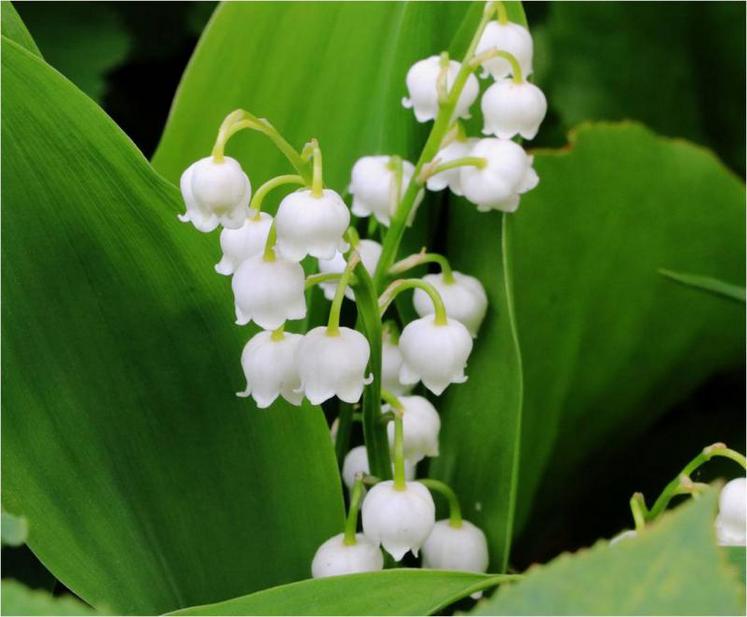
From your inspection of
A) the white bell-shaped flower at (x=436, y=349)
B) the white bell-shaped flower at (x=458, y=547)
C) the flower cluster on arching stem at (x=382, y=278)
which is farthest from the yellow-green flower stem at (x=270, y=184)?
the white bell-shaped flower at (x=458, y=547)

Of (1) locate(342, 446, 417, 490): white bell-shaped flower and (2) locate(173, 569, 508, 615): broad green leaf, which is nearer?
(2) locate(173, 569, 508, 615): broad green leaf

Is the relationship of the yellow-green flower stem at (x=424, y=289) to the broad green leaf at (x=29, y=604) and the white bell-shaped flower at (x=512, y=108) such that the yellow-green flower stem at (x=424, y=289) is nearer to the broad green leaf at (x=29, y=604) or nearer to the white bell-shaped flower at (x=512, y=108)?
the white bell-shaped flower at (x=512, y=108)

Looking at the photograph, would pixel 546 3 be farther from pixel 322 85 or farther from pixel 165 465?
pixel 165 465

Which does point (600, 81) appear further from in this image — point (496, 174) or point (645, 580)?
point (645, 580)

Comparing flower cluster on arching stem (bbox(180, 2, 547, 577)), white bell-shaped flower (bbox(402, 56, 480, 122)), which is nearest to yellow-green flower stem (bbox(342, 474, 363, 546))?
flower cluster on arching stem (bbox(180, 2, 547, 577))

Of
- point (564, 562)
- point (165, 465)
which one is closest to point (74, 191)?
point (165, 465)

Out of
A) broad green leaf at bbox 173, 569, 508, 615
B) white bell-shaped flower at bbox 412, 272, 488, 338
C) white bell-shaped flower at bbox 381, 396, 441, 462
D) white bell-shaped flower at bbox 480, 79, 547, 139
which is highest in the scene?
white bell-shaped flower at bbox 480, 79, 547, 139

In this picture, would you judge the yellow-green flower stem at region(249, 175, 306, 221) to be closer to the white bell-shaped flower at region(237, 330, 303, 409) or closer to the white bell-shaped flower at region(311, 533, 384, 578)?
the white bell-shaped flower at region(237, 330, 303, 409)

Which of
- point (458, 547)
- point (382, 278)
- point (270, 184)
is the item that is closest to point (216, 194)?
point (270, 184)
